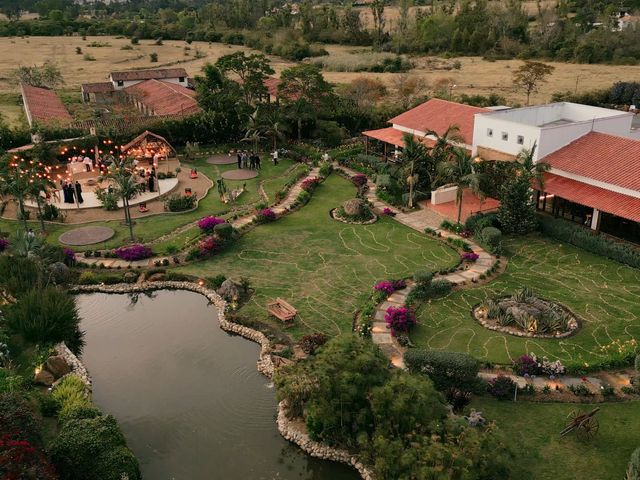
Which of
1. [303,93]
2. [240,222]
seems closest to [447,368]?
[240,222]

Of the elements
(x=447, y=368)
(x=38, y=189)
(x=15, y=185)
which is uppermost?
(x=15, y=185)

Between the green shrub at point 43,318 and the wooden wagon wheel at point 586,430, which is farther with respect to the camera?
the green shrub at point 43,318

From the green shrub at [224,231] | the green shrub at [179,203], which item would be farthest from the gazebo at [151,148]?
the green shrub at [224,231]

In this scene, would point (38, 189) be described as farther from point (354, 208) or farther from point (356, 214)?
point (356, 214)

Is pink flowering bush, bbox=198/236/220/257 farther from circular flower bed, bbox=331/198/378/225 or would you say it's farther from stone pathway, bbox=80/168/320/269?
circular flower bed, bbox=331/198/378/225

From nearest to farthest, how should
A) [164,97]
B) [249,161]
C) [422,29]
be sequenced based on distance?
[249,161] → [164,97] → [422,29]

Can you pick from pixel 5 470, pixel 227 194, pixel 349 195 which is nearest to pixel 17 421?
pixel 5 470

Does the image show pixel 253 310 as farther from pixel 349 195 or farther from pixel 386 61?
pixel 386 61

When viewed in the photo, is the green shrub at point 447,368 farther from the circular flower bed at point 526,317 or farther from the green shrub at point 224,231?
the green shrub at point 224,231
